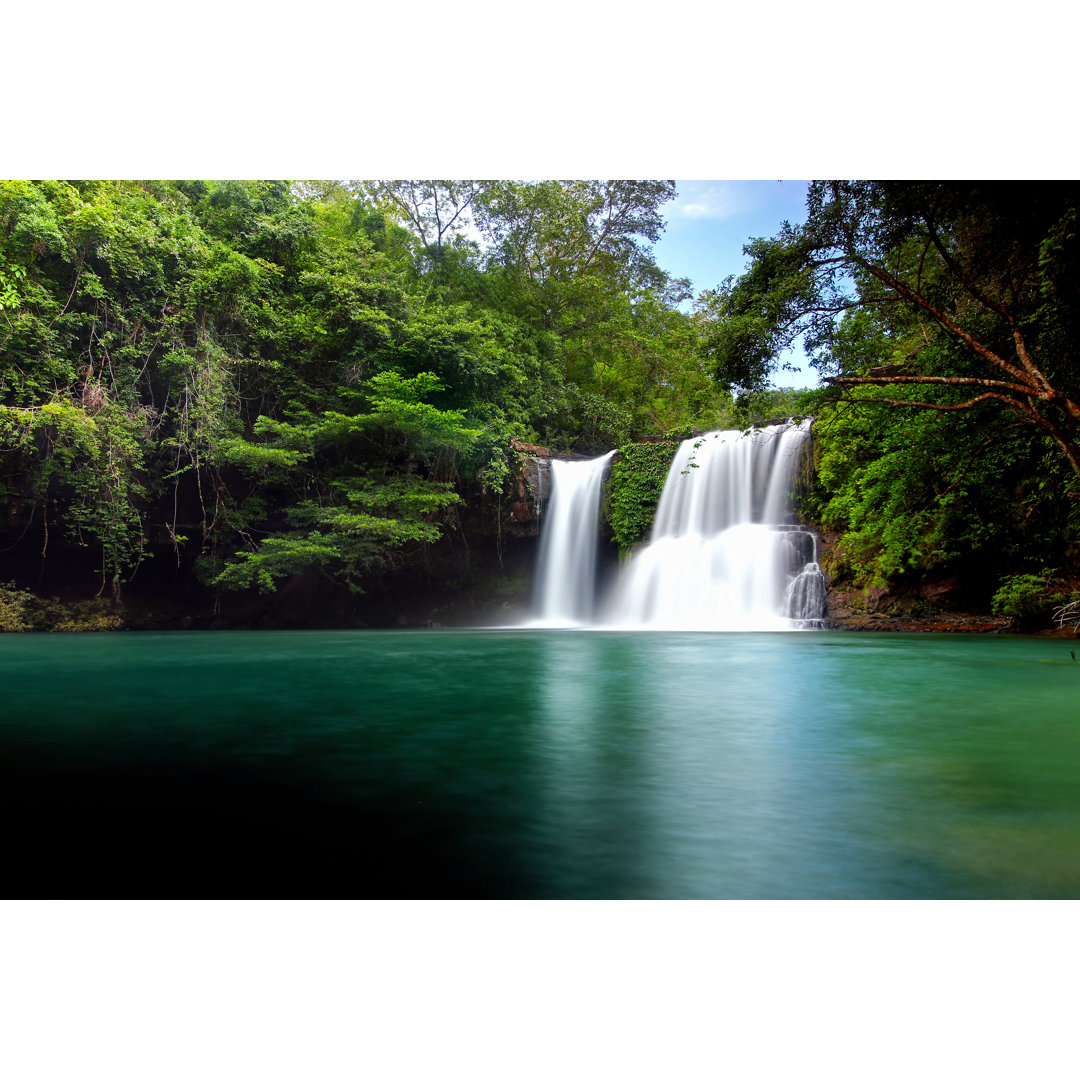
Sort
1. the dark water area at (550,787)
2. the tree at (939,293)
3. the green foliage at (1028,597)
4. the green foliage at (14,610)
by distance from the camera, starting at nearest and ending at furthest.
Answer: the dark water area at (550,787)
the tree at (939,293)
the green foliage at (1028,597)
the green foliage at (14,610)

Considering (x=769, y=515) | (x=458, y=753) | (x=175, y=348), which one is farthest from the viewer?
(x=769, y=515)

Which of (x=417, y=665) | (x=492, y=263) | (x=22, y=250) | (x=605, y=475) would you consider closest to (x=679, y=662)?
(x=417, y=665)

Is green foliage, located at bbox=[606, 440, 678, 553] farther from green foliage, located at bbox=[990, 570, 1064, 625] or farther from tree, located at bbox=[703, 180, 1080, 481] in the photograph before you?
tree, located at bbox=[703, 180, 1080, 481]

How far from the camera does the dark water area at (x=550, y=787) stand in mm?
1628

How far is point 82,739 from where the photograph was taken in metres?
3.03

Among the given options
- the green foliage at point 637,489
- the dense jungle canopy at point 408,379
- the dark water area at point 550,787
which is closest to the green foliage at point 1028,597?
the dense jungle canopy at point 408,379

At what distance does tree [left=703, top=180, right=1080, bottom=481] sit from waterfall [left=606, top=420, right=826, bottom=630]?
381 cm

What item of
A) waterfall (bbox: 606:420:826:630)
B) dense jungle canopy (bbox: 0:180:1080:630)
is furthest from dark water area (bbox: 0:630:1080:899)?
waterfall (bbox: 606:420:826:630)

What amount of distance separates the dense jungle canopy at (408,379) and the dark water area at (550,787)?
2.96 m

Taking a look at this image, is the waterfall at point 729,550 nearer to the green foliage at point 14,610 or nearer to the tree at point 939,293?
the tree at point 939,293

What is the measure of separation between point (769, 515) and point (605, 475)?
117 inches

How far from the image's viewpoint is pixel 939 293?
6434 millimetres

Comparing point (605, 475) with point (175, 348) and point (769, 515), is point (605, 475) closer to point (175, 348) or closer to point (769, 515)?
point (769, 515)

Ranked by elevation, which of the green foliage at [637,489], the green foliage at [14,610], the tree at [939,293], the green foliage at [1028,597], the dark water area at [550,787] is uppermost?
the tree at [939,293]
